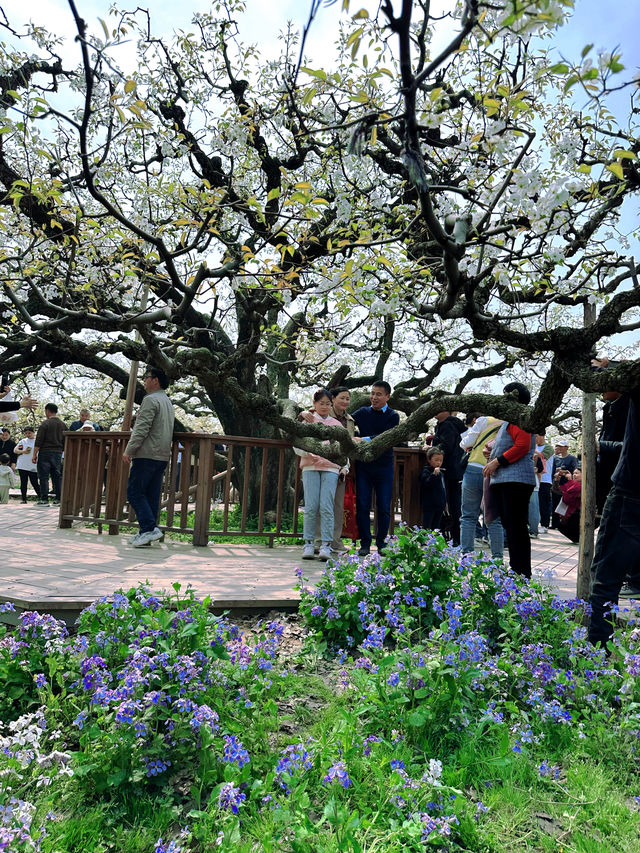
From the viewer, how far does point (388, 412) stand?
7.63 meters

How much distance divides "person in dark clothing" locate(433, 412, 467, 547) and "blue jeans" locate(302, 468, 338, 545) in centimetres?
238

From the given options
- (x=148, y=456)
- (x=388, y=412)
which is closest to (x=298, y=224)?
(x=388, y=412)

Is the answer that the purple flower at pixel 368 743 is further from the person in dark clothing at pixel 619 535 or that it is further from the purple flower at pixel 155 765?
the person in dark clothing at pixel 619 535

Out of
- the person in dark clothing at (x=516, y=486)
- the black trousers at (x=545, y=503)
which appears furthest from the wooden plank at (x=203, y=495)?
the black trousers at (x=545, y=503)

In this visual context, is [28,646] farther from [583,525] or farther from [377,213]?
[377,213]

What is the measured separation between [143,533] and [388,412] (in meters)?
3.36

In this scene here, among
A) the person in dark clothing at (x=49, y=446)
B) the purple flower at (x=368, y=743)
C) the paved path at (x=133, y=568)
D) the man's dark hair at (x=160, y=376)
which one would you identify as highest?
the man's dark hair at (x=160, y=376)

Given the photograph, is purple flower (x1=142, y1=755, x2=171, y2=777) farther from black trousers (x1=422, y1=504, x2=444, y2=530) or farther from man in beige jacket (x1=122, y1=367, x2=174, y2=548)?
black trousers (x1=422, y1=504, x2=444, y2=530)

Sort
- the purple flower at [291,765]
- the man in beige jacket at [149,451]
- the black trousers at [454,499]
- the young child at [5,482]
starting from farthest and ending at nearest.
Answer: the young child at [5,482] < the black trousers at [454,499] < the man in beige jacket at [149,451] < the purple flower at [291,765]

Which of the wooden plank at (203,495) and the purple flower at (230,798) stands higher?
the wooden plank at (203,495)

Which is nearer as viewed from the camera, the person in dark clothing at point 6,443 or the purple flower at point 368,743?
the purple flower at point 368,743

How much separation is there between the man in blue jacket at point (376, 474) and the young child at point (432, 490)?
1.33 m

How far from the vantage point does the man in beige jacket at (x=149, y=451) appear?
7320 mm

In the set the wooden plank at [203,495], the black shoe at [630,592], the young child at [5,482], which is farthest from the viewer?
the young child at [5,482]
